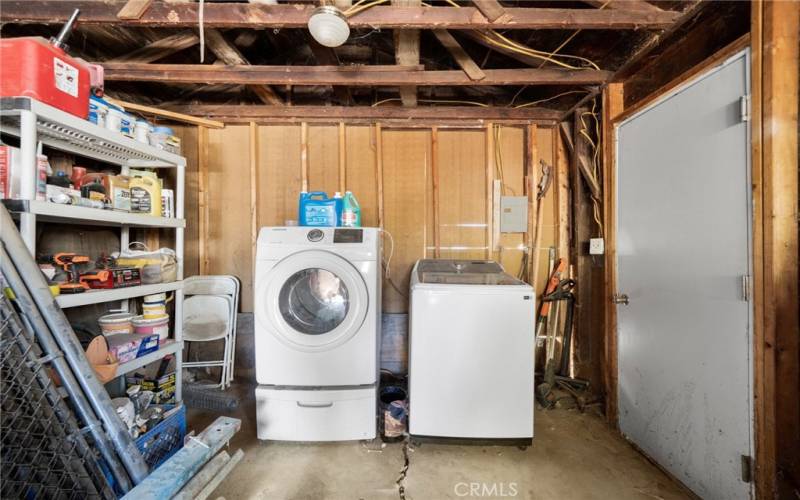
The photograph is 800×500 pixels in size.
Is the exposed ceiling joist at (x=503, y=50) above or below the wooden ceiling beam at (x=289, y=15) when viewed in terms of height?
above

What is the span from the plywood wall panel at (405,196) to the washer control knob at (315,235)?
959mm

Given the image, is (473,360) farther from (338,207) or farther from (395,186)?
(395,186)

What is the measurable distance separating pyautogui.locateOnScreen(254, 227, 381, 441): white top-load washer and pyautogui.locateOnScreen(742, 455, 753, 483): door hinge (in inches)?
63.0

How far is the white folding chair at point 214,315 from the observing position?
242 cm

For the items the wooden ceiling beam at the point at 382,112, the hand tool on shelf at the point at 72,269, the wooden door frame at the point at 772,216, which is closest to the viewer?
the wooden door frame at the point at 772,216

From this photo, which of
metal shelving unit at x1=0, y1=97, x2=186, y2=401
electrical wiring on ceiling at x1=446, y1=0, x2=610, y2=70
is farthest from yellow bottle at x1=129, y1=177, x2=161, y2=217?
electrical wiring on ceiling at x1=446, y1=0, x2=610, y2=70

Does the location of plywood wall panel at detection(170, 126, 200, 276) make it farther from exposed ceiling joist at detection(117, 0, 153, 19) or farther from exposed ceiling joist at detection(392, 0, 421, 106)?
exposed ceiling joist at detection(392, 0, 421, 106)

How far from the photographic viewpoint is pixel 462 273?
2016 millimetres

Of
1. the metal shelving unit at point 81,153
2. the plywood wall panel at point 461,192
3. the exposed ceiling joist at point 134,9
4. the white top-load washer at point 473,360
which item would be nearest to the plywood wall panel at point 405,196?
the plywood wall panel at point 461,192

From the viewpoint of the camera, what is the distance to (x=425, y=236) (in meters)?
2.68

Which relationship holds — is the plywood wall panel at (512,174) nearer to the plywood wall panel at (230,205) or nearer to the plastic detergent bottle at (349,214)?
Result: the plastic detergent bottle at (349,214)

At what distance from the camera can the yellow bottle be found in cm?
170

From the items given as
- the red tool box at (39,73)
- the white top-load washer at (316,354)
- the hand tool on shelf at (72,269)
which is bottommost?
the white top-load washer at (316,354)

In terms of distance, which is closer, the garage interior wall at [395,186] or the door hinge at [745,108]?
the door hinge at [745,108]
